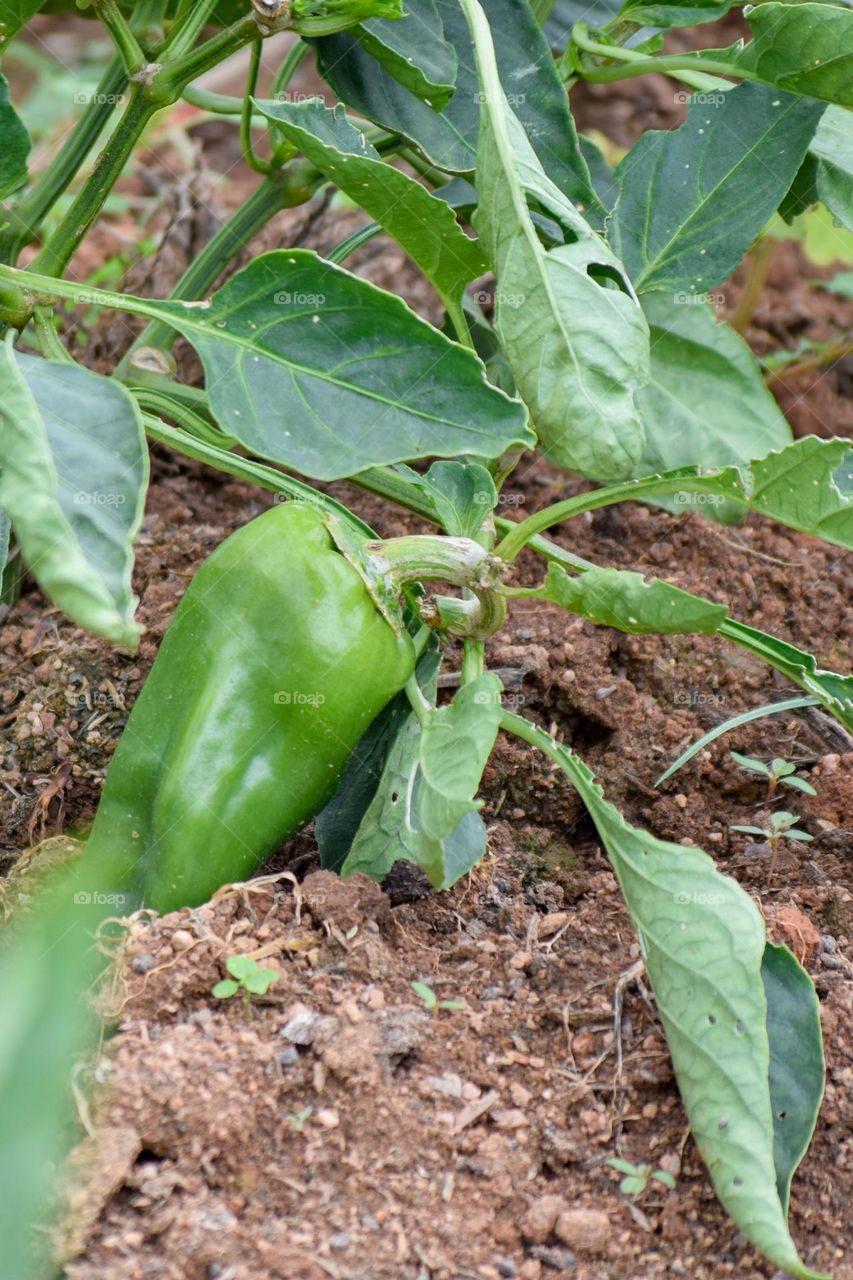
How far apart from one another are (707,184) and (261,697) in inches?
31.1

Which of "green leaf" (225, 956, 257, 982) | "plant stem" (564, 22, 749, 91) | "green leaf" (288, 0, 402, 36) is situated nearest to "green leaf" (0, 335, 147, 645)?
"green leaf" (225, 956, 257, 982)

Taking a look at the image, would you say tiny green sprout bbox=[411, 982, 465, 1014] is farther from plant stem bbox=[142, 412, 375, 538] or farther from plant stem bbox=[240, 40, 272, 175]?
plant stem bbox=[240, 40, 272, 175]

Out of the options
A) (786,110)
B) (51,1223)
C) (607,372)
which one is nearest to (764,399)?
(786,110)

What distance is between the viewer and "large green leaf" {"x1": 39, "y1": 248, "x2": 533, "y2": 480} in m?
1.14

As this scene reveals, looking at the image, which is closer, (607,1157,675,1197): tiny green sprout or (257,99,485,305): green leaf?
(607,1157,675,1197): tiny green sprout

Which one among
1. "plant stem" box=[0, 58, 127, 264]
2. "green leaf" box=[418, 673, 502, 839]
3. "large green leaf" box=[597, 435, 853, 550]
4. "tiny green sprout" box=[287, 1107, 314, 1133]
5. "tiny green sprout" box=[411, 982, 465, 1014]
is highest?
"plant stem" box=[0, 58, 127, 264]

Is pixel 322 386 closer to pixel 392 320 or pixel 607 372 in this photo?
pixel 392 320

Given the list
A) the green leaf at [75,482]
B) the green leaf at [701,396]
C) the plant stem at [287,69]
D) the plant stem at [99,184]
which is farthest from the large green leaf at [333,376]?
the green leaf at [701,396]

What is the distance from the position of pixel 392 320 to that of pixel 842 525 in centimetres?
46

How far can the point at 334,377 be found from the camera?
120 cm

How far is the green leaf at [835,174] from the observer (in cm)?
152

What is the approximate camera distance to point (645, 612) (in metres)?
1.15

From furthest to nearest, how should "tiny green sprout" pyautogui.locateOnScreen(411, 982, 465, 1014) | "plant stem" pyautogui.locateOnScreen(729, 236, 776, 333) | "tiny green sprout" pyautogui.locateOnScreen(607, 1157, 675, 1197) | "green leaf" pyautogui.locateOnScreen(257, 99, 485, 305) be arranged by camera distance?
"plant stem" pyautogui.locateOnScreen(729, 236, 776, 333) < "green leaf" pyautogui.locateOnScreen(257, 99, 485, 305) < "tiny green sprout" pyautogui.locateOnScreen(411, 982, 465, 1014) < "tiny green sprout" pyautogui.locateOnScreen(607, 1157, 675, 1197)

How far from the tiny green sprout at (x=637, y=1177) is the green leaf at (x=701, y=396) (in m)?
1.02
